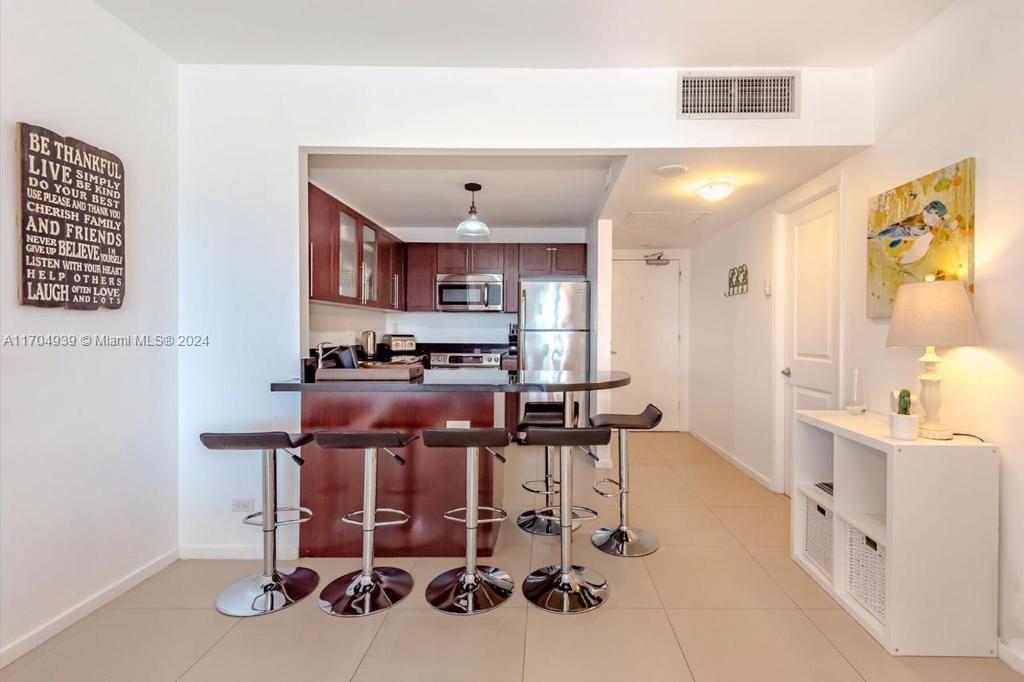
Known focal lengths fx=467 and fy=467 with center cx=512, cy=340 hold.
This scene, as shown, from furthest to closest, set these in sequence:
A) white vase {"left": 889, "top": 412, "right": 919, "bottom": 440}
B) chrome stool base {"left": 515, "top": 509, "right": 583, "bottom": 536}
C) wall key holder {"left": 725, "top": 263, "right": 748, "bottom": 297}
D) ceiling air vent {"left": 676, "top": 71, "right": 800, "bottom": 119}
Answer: wall key holder {"left": 725, "top": 263, "right": 748, "bottom": 297}
chrome stool base {"left": 515, "top": 509, "right": 583, "bottom": 536}
ceiling air vent {"left": 676, "top": 71, "right": 800, "bottom": 119}
white vase {"left": 889, "top": 412, "right": 919, "bottom": 440}

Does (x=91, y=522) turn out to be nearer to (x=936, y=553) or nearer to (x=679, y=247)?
(x=936, y=553)

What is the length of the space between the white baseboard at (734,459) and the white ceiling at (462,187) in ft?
8.19

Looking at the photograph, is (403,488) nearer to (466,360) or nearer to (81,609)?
(81,609)

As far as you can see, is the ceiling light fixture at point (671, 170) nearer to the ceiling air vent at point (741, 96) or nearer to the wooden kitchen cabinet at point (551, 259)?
the ceiling air vent at point (741, 96)

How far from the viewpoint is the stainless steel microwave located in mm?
5012

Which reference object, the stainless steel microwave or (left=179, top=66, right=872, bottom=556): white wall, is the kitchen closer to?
the stainless steel microwave

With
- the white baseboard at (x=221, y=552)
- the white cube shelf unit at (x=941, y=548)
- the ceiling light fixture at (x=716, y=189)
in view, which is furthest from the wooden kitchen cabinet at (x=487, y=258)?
the white cube shelf unit at (x=941, y=548)

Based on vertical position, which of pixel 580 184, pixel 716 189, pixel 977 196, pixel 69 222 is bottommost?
pixel 69 222

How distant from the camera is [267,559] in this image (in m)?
2.12

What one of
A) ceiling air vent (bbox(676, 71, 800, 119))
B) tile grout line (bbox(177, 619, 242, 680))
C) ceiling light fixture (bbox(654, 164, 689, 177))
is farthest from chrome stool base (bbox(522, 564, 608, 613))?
ceiling air vent (bbox(676, 71, 800, 119))

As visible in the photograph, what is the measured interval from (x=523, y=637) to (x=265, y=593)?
1164 millimetres

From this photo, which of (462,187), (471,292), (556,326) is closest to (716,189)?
(462,187)

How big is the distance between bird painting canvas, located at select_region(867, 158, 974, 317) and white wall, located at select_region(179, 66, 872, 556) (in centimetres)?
55

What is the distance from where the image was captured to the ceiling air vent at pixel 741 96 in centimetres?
241
